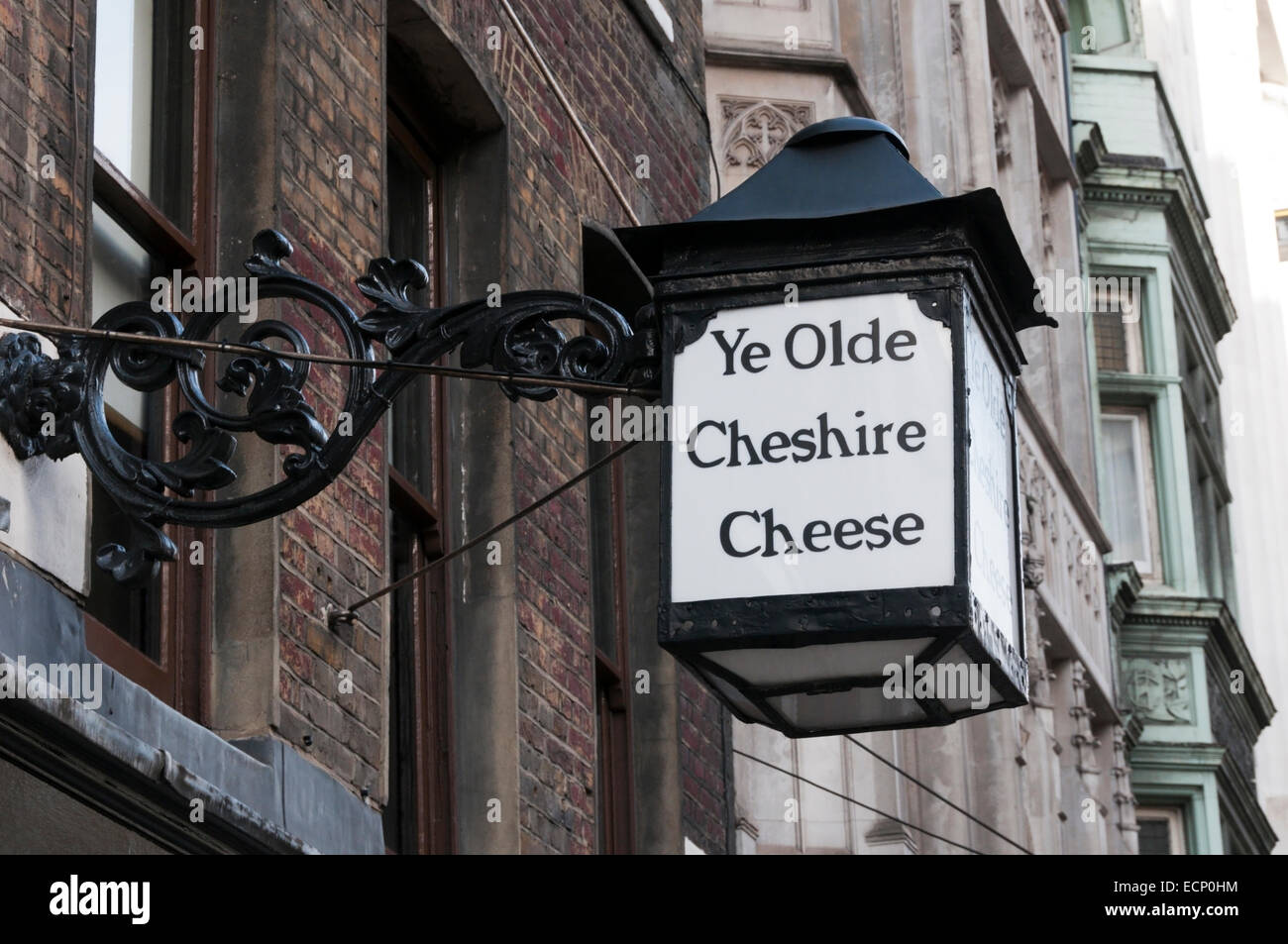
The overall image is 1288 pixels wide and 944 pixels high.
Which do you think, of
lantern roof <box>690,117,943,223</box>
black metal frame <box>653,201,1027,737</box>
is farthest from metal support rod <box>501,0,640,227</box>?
black metal frame <box>653,201,1027,737</box>

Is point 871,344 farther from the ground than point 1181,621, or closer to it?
closer to it

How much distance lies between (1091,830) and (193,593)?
14.1 meters

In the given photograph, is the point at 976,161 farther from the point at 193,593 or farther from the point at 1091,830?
the point at 193,593

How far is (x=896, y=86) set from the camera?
18.0m

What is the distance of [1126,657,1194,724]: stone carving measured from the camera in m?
24.9

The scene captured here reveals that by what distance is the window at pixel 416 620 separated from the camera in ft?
28.5

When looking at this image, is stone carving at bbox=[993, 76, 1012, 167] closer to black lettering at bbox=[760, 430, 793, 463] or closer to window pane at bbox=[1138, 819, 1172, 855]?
window pane at bbox=[1138, 819, 1172, 855]

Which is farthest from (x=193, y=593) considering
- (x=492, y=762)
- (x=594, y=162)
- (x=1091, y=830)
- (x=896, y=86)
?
(x=1091, y=830)

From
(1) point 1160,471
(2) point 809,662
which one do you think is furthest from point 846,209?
(1) point 1160,471

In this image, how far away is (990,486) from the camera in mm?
5449

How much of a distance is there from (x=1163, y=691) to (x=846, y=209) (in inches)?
793

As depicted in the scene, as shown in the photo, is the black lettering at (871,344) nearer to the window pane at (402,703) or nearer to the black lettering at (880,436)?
the black lettering at (880,436)

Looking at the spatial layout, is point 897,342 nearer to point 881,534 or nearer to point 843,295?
point 843,295

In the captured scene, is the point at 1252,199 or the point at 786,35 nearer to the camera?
the point at 786,35
